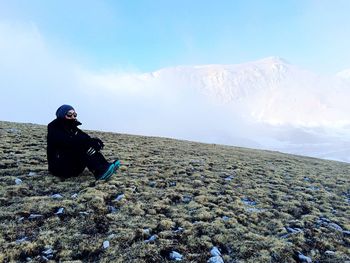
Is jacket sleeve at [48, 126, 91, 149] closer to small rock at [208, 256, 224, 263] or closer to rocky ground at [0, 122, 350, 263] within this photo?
rocky ground at [0, 122, 350, 263]

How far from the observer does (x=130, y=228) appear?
35.7ft

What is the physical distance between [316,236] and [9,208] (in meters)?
10.9

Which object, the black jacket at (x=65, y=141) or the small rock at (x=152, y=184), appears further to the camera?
the small rock at (x=152, y=184)

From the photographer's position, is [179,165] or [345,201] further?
[179,165]

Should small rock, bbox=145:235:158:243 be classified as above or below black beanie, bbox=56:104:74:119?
below

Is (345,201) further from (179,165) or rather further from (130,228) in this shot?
(130,228)

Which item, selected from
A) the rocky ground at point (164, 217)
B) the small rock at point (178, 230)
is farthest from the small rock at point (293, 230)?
the small rock at point (178, 230)

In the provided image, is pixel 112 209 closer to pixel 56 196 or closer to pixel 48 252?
pixel 56 196

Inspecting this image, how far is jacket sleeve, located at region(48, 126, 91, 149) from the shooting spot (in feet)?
46.4

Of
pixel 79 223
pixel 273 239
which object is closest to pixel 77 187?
pixel 79 223

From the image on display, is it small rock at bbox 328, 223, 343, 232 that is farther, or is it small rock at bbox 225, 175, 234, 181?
small rock at bbox 225, 175, 234, 181

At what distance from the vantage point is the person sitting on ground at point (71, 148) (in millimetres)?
14211

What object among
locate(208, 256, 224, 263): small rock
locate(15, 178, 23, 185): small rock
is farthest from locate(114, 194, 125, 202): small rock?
locate(208, 256, 224, 263): small rock

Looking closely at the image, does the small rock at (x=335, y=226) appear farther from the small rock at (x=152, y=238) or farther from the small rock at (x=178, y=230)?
the small rock at (x=152, y=238)
